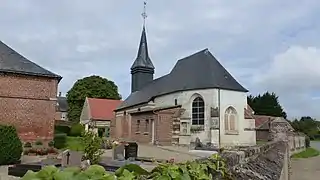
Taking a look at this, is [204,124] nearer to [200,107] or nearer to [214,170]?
[200,107]

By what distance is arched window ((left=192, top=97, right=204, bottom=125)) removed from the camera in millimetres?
34781

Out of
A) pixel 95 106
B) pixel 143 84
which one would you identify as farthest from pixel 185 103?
pixel 95 106

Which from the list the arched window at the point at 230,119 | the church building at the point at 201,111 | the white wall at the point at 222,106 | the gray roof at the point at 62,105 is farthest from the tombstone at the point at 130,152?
the gray roof at the point at 62,105

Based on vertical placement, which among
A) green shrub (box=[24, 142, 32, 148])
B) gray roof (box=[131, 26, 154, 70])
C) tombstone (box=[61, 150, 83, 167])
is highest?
gray roof (box=[131, 26, 154, 70])

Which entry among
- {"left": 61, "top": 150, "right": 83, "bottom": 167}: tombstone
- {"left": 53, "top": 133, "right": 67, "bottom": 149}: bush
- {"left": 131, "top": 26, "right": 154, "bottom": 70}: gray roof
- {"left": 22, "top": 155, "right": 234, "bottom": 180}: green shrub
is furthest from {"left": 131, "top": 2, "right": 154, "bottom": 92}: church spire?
{"left": 22, "top": 155, "right": 234, "bottom": 180}: green shrub

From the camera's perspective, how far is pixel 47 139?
24.0m

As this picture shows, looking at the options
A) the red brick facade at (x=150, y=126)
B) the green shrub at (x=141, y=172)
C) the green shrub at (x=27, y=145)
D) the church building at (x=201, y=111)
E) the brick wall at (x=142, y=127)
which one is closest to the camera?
the green shrub at (x=141, y=172)

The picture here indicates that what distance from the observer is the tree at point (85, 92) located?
68.2 m

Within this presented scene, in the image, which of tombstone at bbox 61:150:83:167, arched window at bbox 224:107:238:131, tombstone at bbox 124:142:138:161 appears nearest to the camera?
tombstone at bbox 61:150:83:167

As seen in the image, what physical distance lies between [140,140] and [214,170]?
120ft

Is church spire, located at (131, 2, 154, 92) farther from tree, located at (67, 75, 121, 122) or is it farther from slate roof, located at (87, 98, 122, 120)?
tree, located at (67, 75, 121, 122)

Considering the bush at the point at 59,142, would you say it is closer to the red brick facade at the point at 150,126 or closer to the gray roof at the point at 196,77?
the red brick facade at the point at 150,126

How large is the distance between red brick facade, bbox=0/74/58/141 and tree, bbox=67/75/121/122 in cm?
4406

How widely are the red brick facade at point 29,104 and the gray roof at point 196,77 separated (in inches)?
609
